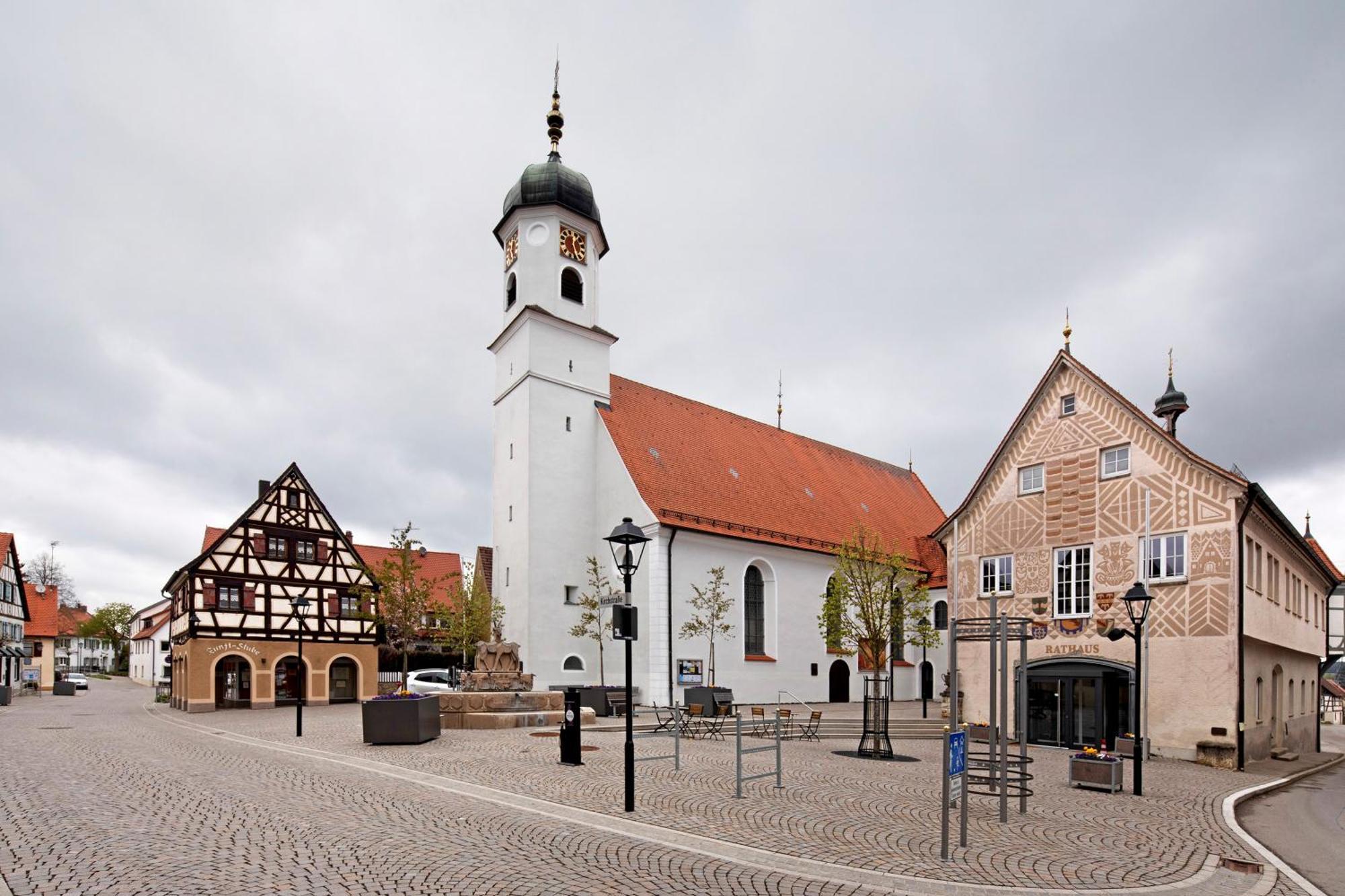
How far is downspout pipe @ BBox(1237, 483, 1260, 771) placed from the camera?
18.6 m

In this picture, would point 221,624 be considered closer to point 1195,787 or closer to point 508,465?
point 508,465

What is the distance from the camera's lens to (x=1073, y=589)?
21.7 meters

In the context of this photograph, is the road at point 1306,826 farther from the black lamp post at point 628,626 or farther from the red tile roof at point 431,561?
the red tile roof at point 431,561

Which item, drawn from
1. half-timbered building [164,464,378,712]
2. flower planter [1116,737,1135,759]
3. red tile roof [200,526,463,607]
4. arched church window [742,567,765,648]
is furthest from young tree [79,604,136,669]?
flower planter [1116,737,1135,759]

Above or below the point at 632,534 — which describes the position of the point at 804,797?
below

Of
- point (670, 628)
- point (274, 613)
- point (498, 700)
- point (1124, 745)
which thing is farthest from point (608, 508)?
point (1124, 745)

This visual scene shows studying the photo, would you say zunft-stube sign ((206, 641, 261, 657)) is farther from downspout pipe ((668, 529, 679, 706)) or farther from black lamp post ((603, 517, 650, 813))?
black lamp post ((603, 517, 650, 813))

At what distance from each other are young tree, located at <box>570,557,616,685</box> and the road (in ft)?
61.6

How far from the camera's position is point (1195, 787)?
15336 mm

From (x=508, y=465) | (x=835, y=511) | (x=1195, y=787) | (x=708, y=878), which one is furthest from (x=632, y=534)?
(x=835, y=511)

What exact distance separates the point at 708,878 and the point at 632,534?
4296 mm

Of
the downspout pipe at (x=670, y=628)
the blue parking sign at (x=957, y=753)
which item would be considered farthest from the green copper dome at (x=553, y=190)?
the blue parking sign at (x=957, y=753)

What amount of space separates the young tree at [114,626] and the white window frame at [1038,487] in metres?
99.1

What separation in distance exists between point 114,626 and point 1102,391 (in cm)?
10395
